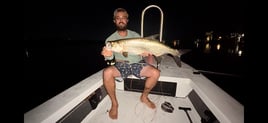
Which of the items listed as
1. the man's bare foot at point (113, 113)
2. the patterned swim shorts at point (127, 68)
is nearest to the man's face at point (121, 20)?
the patterned swim shorts at point (127, 68)

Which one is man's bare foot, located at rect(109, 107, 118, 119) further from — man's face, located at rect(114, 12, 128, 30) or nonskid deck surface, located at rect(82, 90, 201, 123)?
man's face, located at rect(114, 12, 128, 30)

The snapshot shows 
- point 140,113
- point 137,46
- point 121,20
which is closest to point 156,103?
point 140,113

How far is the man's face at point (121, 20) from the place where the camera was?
2417 millimetres

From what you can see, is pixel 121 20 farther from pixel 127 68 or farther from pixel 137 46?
pixel 127 68

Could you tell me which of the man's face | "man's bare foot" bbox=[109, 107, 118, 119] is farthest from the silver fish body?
"man's bare foot" bbox=[109, 107, 118, 119]

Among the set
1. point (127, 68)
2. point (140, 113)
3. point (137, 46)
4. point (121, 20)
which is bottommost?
point (140, 113)

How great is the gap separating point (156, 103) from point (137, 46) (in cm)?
119

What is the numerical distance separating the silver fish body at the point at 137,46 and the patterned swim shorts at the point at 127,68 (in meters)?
0.27

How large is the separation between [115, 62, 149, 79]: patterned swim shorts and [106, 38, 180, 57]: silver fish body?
0.88ft

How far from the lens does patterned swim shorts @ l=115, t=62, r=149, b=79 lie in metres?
2.47

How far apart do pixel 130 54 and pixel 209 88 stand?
55.0 inches

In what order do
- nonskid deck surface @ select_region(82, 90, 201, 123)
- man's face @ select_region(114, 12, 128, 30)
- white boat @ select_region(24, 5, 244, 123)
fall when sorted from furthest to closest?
man's face @ select_region(114, 12, 128, 30)
nonskid deck surface @ select_region(82, 90, 201, 123)
white boat @ select_region(24, 5, 244, 123)

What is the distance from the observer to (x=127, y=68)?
249 centimetres
